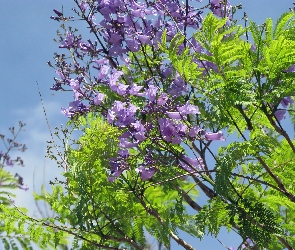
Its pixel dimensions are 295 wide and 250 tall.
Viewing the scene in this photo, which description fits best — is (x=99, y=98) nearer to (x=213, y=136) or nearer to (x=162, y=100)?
(x=162, y=100)

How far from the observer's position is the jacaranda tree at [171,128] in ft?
7.39

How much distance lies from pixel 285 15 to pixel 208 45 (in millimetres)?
357

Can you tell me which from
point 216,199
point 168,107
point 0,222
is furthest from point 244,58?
point 0,222

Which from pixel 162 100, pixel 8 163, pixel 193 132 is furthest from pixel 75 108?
pixel 8 163

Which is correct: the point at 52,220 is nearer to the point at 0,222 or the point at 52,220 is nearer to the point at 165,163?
the point at 0,222

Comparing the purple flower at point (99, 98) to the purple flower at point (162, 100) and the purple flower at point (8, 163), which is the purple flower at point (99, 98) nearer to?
the purple flower at point (162, 100)

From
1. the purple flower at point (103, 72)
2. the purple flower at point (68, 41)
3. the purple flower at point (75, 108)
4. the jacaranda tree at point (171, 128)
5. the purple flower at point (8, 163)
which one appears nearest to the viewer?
the jacaranda tree at point (171, 128)

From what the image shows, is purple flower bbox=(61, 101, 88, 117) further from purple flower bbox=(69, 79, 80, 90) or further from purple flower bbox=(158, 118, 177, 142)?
purple flower bbox=(158, 118, 177, 142)

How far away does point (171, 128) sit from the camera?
9.12ft

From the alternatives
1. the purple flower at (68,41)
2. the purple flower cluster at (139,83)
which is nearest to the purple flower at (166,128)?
the purple flower cluster at (139,83)

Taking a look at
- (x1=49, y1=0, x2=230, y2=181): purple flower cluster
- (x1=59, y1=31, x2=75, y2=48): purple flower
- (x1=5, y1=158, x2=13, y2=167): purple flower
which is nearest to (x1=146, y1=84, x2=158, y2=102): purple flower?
(x1=49, y1=0, x2=230, y2=181): purple flower cluster

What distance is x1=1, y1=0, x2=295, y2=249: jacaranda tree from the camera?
7.39 ft

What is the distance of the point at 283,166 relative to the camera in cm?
277

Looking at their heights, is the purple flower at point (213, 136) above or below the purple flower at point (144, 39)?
below
